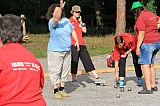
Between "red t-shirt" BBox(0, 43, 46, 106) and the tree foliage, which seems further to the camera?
the tree foliage

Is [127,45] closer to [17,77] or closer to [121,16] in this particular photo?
[17,77]

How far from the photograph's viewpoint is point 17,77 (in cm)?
355

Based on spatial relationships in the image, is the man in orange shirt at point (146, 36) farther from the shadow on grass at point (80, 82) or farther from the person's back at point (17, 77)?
the person's back at point (17, 77)

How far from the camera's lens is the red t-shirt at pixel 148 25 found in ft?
26.9

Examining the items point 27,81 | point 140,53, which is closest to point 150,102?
point 140,53

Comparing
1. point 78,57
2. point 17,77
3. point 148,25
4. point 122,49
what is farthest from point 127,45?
point 17,77

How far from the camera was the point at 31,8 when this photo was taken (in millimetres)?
40219

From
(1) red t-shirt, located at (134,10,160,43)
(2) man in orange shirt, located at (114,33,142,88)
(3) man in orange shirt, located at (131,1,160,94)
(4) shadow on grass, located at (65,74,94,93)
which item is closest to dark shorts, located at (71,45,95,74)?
(4) shadow on grass, located at (65,74,94,93)

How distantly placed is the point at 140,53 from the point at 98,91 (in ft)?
4.22

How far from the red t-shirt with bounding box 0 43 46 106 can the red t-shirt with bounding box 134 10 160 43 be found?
4823 millimetres

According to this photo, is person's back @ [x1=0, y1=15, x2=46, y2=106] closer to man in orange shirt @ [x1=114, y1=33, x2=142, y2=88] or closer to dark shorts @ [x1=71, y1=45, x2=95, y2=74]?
man in orange shirt @ [x1=114, y1=33, x2=142, y2=88]

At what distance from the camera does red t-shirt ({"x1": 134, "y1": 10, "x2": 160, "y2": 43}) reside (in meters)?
8.20

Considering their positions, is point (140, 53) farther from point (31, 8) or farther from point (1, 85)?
point (31, 8)

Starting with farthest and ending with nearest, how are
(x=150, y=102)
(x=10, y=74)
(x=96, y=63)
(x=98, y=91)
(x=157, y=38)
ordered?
(x=96, y=63)
(x=98, y=91)
(x=157, y=38)
(x=150, y=102)
(x=10, y=74)
